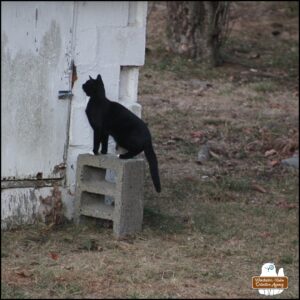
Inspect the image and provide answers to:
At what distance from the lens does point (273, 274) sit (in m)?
6.10

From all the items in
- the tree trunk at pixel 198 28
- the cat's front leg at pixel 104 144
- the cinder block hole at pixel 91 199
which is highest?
the tree trunk at pixel 198 28

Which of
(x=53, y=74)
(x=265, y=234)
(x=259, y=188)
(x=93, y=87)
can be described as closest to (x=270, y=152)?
(x=259, y=188)

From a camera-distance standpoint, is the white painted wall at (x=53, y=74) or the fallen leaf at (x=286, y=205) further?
the fallen leaf at (x=286, y=205)

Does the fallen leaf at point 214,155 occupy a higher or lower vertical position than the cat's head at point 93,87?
lower

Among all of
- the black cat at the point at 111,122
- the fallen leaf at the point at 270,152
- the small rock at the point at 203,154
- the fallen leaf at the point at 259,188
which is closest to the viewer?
the black cat at the point at 111,122

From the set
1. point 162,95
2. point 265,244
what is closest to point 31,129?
point 265,244

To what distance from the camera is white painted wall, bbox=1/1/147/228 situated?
6.67m

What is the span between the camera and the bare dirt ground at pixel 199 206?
19.0 feet

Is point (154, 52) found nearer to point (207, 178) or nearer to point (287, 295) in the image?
point (207, 178)

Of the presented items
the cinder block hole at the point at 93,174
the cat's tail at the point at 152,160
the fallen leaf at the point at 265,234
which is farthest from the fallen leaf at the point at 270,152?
the cinder block hole at the point at 93,174

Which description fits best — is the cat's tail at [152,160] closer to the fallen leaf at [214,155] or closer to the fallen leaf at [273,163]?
the fallen leaf at [214,155]

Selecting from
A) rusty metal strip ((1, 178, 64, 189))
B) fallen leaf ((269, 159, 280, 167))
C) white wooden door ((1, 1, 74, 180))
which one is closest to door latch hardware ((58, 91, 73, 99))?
white wooden door ((1, 1, 74, 180))

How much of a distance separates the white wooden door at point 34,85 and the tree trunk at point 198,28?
7162 millimetres

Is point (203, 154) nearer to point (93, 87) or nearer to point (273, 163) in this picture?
point (273, 163)
